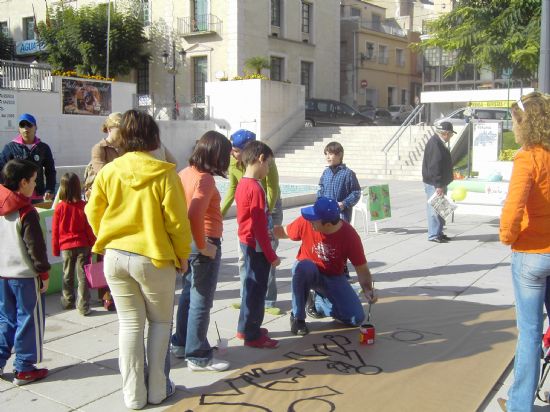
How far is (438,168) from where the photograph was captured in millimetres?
8727

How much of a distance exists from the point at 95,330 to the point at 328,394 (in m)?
2.18

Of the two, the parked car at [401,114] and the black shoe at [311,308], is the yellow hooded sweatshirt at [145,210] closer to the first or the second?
the black shoe at [311,308]

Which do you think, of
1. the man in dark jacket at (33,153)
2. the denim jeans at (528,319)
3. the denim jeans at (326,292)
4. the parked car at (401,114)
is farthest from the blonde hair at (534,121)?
the parked car at (401,114)

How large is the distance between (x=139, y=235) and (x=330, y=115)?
26.4 meters

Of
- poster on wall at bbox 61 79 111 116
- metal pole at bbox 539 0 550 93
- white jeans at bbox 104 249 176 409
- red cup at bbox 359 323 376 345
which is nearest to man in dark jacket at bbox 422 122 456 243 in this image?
metal pole at bbox 539 0 550 93

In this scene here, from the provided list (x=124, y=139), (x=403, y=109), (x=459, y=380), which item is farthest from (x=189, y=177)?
(x=403, y=109)

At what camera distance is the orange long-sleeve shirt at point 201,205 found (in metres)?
3.79

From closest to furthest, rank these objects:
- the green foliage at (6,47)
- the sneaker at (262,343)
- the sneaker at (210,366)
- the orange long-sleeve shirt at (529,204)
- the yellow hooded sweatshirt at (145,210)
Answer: the orange long-sleeve shirt at (529,204) → the yellow hooded sweatshirt at (145,210) → the sneaker at (210,366) → the sneaker at (262,343) → the green foliage at (6,47)

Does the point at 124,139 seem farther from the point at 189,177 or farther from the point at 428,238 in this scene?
the point at 428,238

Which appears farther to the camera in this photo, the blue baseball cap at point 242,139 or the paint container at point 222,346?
the blue baseball cap at point 242,139

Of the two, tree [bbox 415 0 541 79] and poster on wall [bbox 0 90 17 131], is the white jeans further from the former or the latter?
tree [bbox 415 0 541 79]

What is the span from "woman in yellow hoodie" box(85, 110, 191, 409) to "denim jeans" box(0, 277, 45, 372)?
2.54ft

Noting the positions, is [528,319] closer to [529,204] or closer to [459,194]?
[529,204]

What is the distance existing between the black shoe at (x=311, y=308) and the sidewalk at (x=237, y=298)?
21 cm
